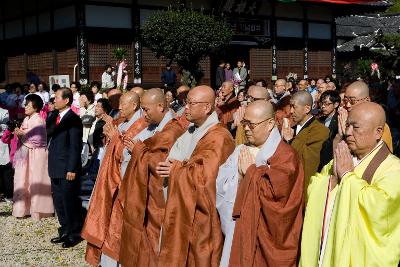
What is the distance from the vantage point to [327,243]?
336cm

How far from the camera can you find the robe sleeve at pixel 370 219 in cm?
315

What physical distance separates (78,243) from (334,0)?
17.7m

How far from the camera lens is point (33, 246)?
6848 millimetres

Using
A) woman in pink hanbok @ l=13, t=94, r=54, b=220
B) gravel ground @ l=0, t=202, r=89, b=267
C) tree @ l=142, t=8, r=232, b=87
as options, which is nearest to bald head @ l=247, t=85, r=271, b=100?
gravel ground @ l=0, t=202, r=89, b=267

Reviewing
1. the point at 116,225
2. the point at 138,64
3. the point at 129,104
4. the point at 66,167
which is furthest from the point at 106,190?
the point at 138,64

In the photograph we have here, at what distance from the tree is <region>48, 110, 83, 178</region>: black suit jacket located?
29.4 feet

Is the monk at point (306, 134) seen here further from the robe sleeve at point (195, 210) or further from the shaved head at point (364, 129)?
the shaved head at point (364, 129)

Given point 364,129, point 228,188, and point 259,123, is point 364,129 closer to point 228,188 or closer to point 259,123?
point 259,123

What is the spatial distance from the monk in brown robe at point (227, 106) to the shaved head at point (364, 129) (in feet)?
15.4

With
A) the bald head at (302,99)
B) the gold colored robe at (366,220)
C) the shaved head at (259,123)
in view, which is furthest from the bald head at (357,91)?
the gold colored robe at (366,220)

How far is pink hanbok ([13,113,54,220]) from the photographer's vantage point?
7.92 meters

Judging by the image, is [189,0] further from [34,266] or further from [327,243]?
[327,243]

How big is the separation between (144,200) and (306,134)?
5.66 feet

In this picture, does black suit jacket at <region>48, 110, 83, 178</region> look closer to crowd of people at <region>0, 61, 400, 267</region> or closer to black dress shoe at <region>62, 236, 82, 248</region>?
crowd of people at <region>0, 61, 400, 267</region>
